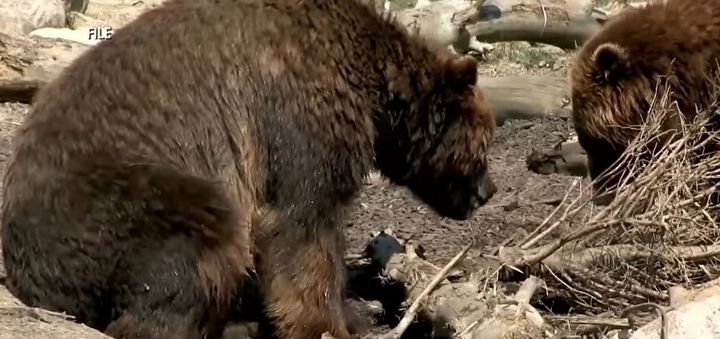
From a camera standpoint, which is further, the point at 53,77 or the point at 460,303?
the point at 53,77

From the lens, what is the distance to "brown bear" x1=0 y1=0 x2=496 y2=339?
444 centimetres

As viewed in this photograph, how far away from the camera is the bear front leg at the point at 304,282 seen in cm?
492

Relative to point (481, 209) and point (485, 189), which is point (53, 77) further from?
point (485, 189)

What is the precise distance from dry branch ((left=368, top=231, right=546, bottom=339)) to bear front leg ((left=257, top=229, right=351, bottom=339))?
1.35ft

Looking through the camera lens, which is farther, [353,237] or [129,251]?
[353,237]

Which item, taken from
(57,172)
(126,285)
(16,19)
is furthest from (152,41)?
(16,19)

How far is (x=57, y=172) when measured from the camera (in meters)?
4.46

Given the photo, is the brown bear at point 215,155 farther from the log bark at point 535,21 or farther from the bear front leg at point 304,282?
the log bark at point 535,21

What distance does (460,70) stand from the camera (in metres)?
5.33

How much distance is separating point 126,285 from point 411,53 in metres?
1.83

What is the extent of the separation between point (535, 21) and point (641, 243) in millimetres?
4947

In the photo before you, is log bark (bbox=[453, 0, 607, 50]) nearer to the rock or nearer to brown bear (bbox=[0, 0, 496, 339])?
brown bear (bbox=[0, 0, 496, 339])

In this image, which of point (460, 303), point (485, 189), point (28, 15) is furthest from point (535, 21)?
point (28, 15)

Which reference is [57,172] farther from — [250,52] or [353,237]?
[353,237]
